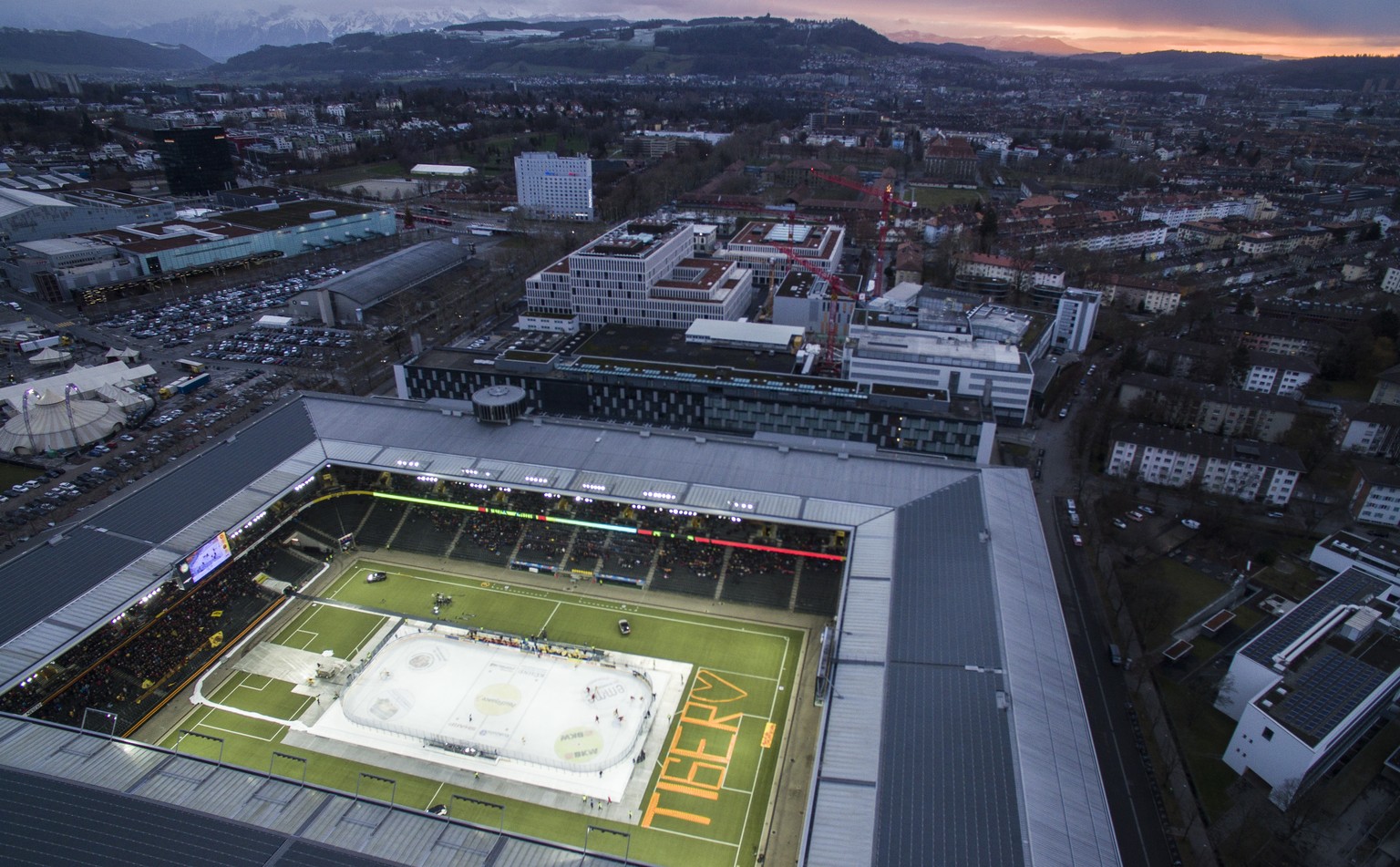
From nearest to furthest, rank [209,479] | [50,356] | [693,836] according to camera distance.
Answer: [693,836], [209,479], [50,356]

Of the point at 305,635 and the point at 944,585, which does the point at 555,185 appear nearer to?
the point at 305,635

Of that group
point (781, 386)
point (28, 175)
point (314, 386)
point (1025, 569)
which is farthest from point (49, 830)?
point (28, 175)

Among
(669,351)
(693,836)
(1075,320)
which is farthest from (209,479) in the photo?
→ (1075,320)

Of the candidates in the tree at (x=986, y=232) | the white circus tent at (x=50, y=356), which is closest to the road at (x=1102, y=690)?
the tree at (x=986, y=232)

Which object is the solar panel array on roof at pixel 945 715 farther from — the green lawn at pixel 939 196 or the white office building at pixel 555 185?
the green lawn at pixel 939 196

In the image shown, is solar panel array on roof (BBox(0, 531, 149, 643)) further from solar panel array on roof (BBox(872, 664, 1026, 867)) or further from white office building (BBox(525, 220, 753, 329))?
white office building (BBox(525, 220, 753, 329))

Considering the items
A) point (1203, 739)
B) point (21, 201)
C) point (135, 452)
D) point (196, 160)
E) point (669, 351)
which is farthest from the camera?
point (196, 160)

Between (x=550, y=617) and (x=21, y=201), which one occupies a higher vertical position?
(x=21, y=201)
